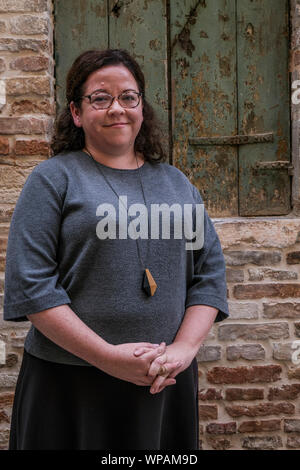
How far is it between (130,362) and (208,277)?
0.44 metres

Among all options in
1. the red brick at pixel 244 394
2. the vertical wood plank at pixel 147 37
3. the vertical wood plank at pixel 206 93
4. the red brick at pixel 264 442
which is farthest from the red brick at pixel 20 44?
the red brick at pixel 264 442

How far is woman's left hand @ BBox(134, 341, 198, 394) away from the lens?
1.42m

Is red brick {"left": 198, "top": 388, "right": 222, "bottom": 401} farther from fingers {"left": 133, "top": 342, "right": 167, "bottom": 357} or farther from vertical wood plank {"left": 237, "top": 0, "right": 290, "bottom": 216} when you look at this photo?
fingers {"left": 133, "top": 342, "right": 167, "bottom": 357}

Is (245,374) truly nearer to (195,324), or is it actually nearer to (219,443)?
(219,443)

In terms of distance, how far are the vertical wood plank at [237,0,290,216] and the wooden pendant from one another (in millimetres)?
1683

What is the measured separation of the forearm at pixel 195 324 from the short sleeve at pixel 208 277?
0.02 metres

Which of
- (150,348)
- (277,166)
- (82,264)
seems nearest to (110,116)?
(82,264)

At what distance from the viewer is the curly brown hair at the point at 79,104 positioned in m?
1.62

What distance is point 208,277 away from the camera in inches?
66.7

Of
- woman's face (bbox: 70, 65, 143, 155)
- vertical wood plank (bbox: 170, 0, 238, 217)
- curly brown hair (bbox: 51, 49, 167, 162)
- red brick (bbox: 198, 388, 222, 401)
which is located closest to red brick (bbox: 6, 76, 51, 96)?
vertical wood plank (bbox: 170, 0, 238, 217)

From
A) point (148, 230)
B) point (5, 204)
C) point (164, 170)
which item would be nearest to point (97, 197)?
point (148, 230)

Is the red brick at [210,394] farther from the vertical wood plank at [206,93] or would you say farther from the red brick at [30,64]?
the red brick at [30,64]

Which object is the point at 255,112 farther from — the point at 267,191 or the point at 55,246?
the point at 55,246

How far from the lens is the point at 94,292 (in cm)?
146
